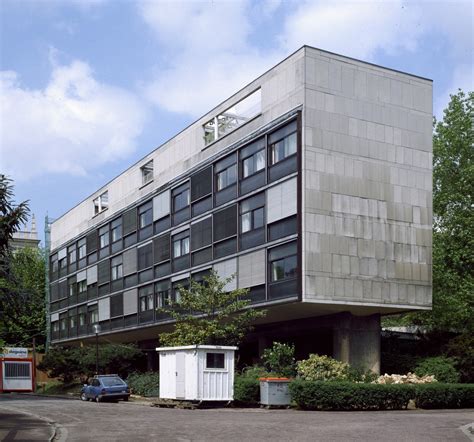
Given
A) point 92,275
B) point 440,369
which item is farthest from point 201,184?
point 92,275

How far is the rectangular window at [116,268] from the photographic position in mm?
59344

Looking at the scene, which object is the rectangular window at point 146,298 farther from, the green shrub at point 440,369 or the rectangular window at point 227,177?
the green shrub at point 440,369

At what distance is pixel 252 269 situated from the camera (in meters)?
41.3

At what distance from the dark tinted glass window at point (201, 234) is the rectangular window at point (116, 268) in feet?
42.2

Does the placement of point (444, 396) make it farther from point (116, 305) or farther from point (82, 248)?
point (82, 248)

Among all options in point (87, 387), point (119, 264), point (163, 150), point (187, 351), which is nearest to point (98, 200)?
point (119, 264)

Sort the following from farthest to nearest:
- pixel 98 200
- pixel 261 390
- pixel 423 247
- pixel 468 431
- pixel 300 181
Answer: pixel 98 200 < pixel 423 247 < pixel 300 181 < pixel 261 390 < pixel 468 431

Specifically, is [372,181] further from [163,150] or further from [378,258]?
[163,150]

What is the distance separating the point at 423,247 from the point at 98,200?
32.4 m

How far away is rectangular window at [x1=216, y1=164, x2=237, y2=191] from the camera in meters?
43.7

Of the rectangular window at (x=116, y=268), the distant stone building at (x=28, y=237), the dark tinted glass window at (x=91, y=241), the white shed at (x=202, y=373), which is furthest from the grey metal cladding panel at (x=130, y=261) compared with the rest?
the distant stone building at (x=28, y=237)

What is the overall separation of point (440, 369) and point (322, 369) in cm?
664

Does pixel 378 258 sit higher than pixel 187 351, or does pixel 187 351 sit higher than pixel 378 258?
pixel 378 258

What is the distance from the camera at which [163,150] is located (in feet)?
174
